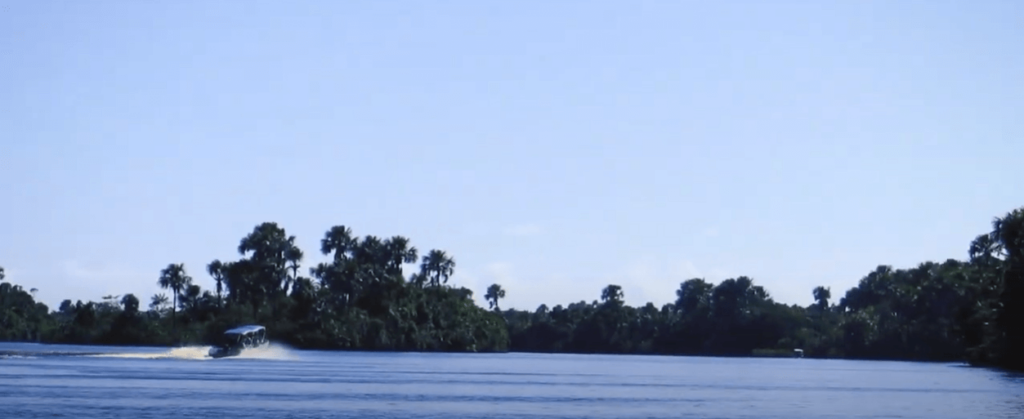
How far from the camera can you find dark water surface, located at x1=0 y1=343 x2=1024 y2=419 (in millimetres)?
58188

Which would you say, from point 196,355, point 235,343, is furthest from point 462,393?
point 196,355

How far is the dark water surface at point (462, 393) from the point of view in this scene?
58.2 meters

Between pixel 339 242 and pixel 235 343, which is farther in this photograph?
pixel 339 242

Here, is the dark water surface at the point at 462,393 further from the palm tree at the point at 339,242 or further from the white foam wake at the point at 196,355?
the palm tree at the point at 339,242

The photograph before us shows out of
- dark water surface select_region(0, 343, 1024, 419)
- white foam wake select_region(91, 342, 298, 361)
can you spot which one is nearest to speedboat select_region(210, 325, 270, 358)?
white foam wake select_region(91, 342, 298, 361)

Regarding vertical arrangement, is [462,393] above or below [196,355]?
below

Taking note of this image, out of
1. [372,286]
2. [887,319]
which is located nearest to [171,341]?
[372,286]

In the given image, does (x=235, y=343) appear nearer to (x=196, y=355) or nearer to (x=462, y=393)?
(x=196, y=355)

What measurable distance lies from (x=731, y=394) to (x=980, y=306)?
216 ft

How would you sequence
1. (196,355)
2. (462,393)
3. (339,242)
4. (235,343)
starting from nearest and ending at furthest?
(462,393), (235,343), (196,355), (339,242)

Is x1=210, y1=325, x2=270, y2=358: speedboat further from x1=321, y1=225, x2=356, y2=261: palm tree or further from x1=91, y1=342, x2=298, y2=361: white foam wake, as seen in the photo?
x1=321, y1=225, x2=356, y2=261: palm tree

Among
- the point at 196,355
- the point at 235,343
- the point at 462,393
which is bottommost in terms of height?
the point at 462,393

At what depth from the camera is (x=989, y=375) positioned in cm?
10700

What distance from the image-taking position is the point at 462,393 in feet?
246
